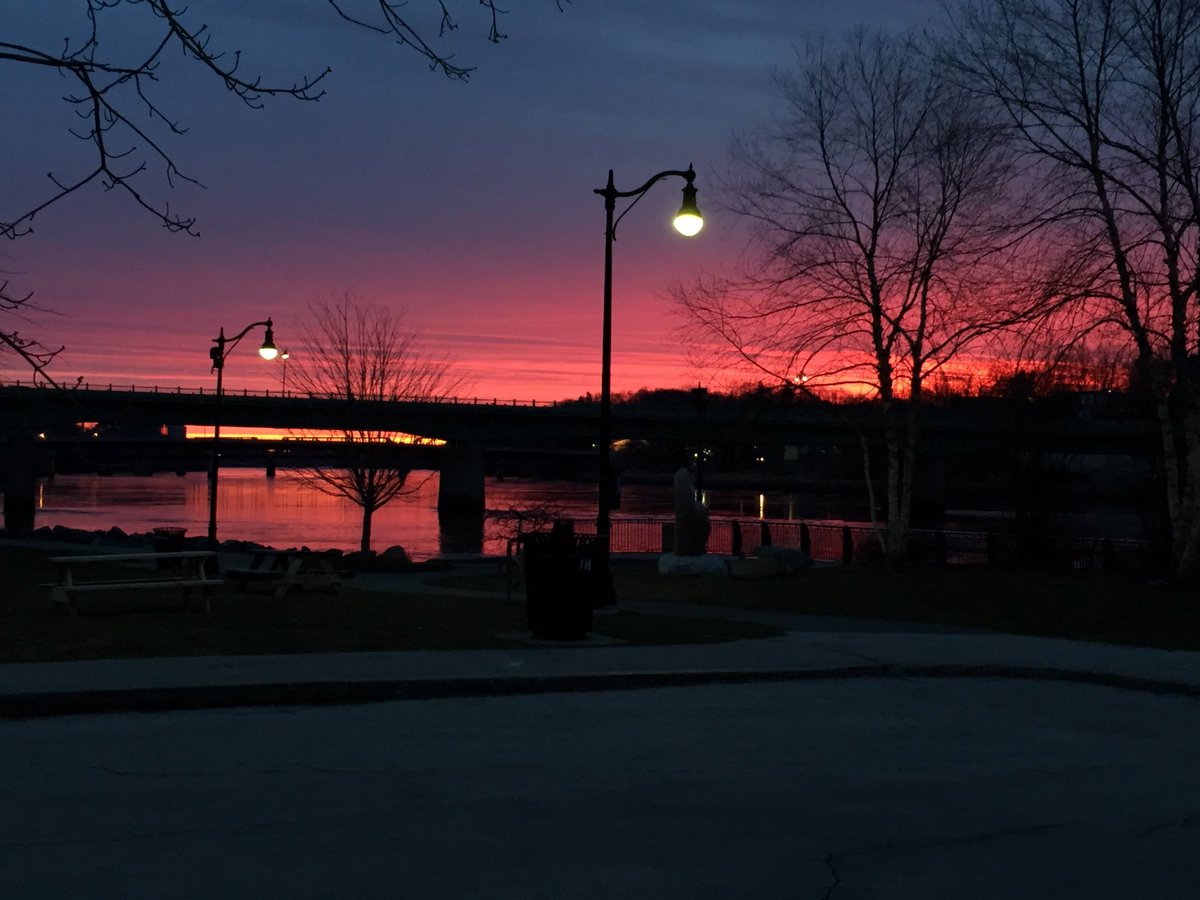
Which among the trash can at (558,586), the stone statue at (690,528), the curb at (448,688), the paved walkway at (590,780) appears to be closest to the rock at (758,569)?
the stone statue at (690,528)

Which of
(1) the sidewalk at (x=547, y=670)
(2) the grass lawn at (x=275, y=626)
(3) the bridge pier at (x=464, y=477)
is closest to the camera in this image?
(1) the sidewalk at (x=547, y=670)

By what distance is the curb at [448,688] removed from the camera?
8.91 meters

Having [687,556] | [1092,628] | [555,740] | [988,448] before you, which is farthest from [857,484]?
[555,740]

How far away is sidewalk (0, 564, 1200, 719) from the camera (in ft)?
30.3

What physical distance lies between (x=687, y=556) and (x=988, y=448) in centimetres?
4483

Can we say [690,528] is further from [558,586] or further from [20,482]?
[20,482]

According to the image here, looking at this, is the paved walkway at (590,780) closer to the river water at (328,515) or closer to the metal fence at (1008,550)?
the metal fence at (1008,550)

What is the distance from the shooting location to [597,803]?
679 centimetres

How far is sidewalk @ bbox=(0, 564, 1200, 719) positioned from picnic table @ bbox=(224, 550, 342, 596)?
6931mm

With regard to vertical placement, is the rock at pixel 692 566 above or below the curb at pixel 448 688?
above

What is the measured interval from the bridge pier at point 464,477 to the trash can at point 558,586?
212 feet

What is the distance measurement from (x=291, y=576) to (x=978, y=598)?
11660 millimetres

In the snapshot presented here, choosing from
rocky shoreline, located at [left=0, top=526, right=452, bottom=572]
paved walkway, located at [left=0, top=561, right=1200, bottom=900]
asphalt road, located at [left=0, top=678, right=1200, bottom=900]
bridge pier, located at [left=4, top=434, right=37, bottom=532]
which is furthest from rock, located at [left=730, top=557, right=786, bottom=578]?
bridge pier, located at [left=4, top=434, right=37, bottom=532]

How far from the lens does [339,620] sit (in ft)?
47.8
